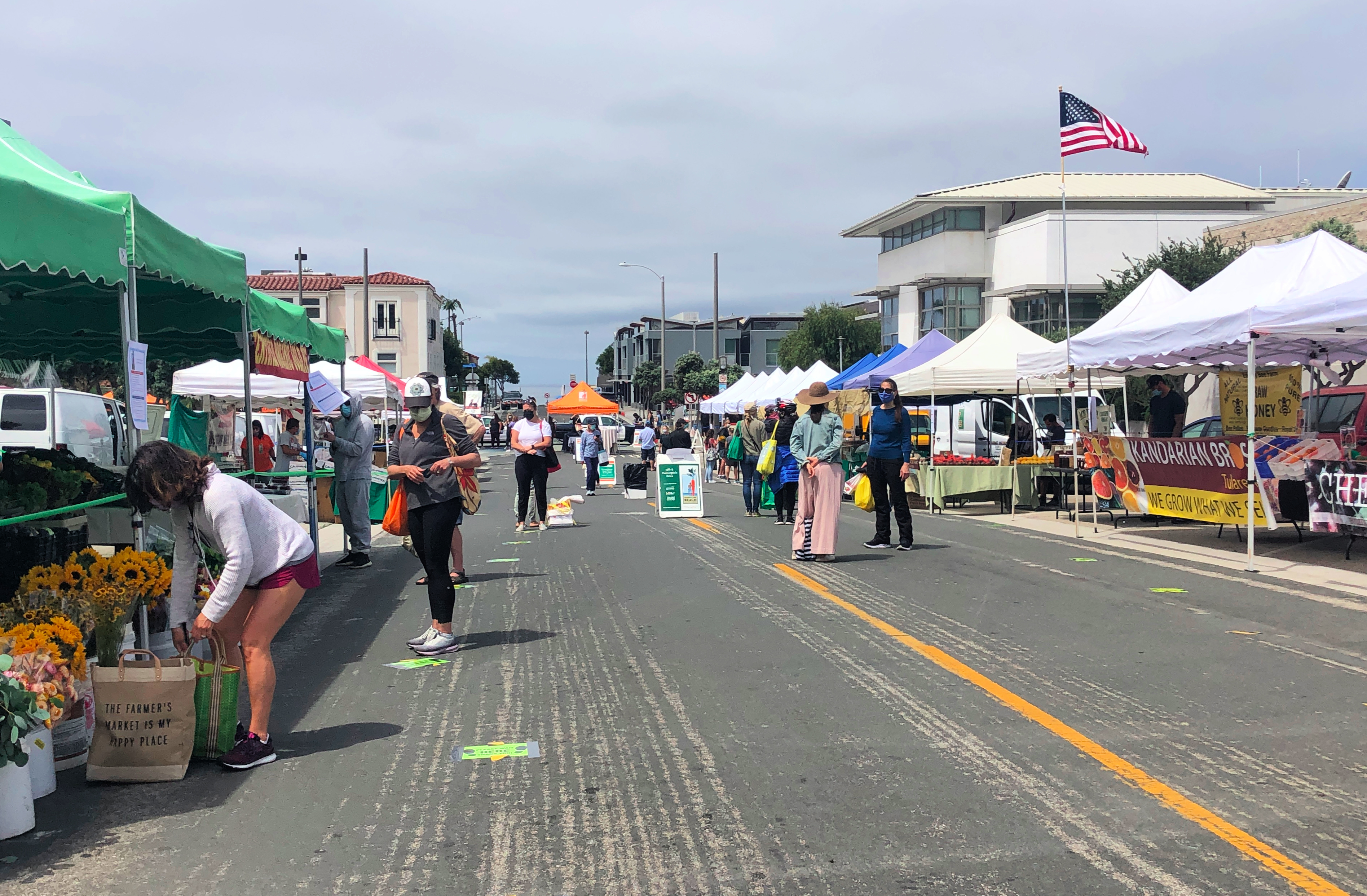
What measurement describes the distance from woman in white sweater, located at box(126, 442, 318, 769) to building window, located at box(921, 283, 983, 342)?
5271cm

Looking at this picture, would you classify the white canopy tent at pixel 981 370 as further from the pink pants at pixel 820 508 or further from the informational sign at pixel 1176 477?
the pink pants at pixel 820 508

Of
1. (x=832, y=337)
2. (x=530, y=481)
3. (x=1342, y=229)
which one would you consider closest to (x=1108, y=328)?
(x=530, y=481)

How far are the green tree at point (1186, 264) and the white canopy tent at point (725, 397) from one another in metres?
13.9

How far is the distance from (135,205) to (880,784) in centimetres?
580

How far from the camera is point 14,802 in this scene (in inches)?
174

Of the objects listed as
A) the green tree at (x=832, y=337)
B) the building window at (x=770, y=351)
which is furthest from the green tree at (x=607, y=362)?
the green tree at (x=832, y=337)

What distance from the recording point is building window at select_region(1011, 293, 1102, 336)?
170 ft

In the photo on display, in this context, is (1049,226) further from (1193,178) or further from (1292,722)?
(1292,722)

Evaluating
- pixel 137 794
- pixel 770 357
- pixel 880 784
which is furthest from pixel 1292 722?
pixel 770 357

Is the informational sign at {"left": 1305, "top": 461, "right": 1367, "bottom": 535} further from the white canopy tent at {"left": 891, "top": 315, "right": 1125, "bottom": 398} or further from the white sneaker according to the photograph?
the white sneaker

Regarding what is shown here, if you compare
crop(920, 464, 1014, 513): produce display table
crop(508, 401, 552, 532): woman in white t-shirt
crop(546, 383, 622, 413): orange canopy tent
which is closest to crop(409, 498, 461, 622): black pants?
crop(508, 401, 552, 532): woman in white t-shirt

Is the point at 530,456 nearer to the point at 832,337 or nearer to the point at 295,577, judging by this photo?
the point at 295,577

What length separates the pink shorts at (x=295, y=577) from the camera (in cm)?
525

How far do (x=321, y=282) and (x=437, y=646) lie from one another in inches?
2953
